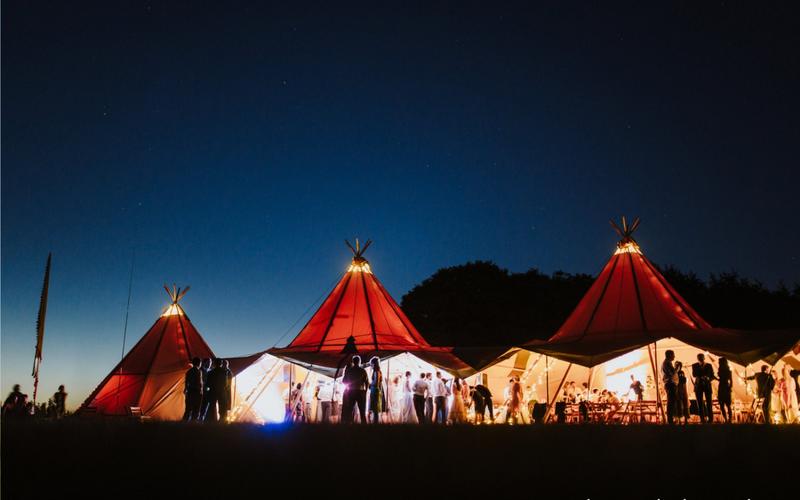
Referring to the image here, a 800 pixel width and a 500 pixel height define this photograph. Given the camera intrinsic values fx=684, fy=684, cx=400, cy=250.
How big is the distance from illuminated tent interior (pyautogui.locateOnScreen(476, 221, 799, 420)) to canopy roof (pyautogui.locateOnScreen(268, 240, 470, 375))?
2304mm

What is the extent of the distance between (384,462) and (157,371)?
1354 cm

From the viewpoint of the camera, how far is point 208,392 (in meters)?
9.72

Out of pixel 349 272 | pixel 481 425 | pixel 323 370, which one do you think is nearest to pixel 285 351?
pixel 323 370

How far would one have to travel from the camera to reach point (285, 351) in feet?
50.6

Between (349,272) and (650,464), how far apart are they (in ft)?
41.8

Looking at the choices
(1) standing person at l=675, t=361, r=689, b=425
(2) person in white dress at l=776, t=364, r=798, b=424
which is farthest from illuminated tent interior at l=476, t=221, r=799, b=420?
(1) standing person at l=675, t=361, r=689, b=425

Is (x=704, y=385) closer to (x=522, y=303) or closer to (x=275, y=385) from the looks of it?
(x=275, y=385)

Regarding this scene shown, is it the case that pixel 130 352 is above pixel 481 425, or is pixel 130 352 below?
above

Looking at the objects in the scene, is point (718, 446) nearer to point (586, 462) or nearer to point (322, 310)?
point (586, 462)

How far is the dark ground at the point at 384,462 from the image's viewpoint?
463 cm

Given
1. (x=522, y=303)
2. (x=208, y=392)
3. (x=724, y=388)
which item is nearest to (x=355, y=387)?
(x=208, y=392)

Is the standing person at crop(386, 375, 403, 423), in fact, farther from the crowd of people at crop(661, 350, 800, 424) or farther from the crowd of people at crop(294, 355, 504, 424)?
the crowd of people at crop(661, 350, 800, 424)

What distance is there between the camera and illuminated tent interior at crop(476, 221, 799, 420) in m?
12.3

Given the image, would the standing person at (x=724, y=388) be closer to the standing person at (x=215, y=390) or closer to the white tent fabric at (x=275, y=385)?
the white tent fabric at (x=275, y=385)
